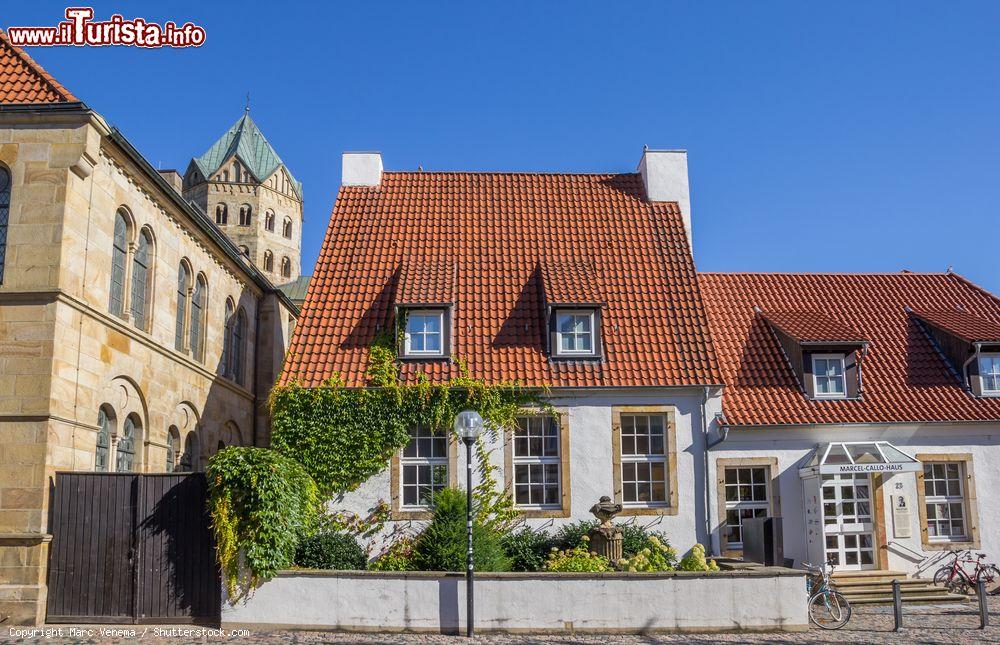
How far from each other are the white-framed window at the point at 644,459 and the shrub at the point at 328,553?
5343 millimetres

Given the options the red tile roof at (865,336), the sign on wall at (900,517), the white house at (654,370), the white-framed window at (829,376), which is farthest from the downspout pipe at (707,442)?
the sign on wall at (900,517)

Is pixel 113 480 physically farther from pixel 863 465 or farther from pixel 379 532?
pixel 863 465

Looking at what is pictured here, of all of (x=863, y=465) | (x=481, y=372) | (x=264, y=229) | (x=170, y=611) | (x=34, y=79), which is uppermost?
(x=264, y=229)

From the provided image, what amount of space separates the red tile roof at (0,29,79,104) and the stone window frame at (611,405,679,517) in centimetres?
1136

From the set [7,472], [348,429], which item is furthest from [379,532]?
[7,472]

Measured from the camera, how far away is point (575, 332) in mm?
19297

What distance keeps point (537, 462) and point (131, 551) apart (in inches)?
297

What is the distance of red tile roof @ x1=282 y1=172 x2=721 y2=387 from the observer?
62.1 ft

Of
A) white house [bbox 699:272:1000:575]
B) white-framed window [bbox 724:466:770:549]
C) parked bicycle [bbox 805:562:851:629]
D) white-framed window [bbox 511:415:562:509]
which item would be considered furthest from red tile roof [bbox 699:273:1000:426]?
parked bicycle [bbox 805:562:851:629]

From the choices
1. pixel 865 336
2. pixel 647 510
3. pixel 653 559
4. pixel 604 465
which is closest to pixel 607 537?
pixel 653 559

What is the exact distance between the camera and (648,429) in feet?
61.9

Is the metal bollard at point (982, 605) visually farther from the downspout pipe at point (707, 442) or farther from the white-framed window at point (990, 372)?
the white-framed window at point (990, 372)

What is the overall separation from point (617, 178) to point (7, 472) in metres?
15.3

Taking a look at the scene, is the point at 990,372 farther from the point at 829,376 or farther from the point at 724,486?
→ the point at 724,486
